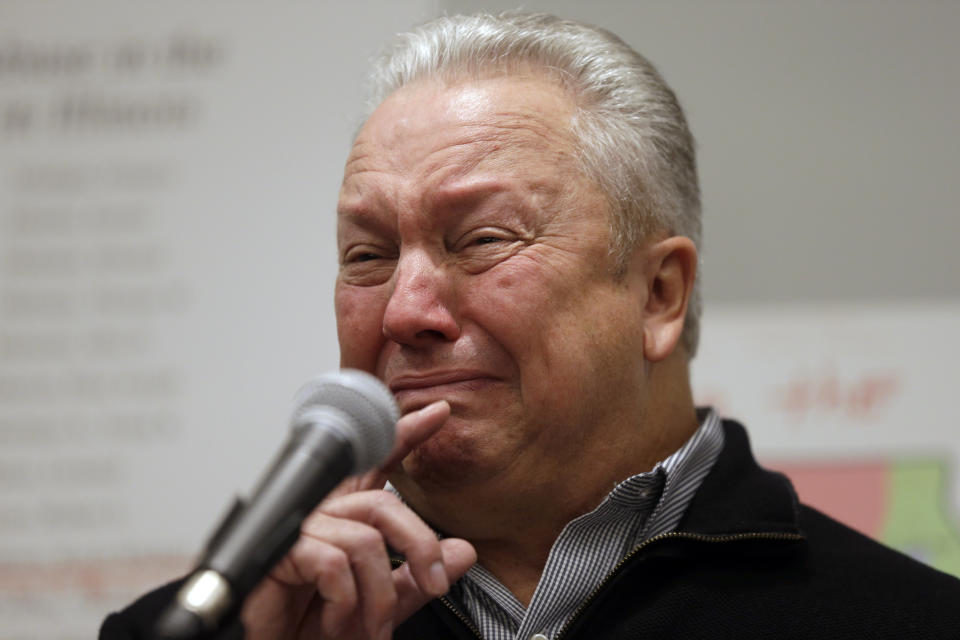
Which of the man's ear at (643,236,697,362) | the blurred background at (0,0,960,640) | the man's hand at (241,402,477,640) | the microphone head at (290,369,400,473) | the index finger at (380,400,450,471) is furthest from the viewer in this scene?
the blurred background at (0,0,960,640)

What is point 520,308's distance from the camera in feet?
5.32

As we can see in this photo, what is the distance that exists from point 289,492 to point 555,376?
67 centimetres

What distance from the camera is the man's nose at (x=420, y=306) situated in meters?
1.59

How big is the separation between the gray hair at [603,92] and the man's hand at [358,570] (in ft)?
1.85

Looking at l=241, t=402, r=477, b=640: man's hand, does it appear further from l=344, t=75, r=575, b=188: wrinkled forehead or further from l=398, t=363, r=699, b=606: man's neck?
l=344, t=75, r=575, b=188: wrinkled forehead

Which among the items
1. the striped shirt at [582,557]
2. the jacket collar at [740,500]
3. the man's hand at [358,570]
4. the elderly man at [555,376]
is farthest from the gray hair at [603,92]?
the man's hand at [358,570]

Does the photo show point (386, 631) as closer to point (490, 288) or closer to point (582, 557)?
point (582, 557)

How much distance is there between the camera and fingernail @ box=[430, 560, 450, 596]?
4.36ft

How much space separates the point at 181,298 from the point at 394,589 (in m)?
1.86

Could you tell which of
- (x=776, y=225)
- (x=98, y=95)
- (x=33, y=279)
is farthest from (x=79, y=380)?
(x=776, y=225)

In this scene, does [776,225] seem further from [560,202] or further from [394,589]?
[394,589]

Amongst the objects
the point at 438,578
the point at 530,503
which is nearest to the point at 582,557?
the point at 530,503

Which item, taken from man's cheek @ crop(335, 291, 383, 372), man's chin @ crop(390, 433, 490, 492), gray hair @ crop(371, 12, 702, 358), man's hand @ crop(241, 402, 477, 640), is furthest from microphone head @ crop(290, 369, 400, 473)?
gray hair @ crop(371, 12, 702, 358)

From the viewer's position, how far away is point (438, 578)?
1335mm
